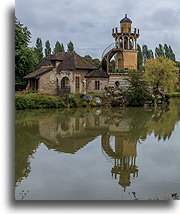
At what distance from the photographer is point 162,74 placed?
2847cm

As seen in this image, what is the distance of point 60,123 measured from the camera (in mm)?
15398

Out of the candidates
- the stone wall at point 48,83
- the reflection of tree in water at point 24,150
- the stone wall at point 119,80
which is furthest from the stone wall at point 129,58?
the reflection of tree in water at point 24,150

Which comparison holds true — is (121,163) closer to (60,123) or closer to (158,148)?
(158,148)

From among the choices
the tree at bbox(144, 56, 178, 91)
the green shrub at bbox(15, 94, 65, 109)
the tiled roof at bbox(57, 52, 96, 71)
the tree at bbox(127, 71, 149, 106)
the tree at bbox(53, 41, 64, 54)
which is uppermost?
the tree at bbox(53, 41, 64, 54)

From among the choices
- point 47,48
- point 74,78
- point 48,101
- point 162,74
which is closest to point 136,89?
point 162,74

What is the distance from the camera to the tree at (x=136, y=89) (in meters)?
26.1

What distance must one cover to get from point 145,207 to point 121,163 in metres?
3.61

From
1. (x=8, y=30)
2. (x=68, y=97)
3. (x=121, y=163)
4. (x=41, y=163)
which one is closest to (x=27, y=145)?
(x=41, y=163)

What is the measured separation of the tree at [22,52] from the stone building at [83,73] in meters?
1.23

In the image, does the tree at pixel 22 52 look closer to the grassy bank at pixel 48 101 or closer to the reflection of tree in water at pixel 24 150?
the grassy bank at pixel 48 101

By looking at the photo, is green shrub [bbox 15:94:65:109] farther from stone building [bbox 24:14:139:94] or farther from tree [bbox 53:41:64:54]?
tree [bbox 53:41:64:54]

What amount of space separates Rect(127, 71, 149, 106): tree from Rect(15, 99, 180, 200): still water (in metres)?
13.0

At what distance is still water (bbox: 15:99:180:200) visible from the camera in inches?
207

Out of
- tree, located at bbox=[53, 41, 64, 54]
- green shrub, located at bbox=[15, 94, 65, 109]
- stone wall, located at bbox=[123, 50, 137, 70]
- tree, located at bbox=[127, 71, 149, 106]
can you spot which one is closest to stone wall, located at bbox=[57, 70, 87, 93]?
green shrub, located at bbox=[15, 94, 65, 109]
